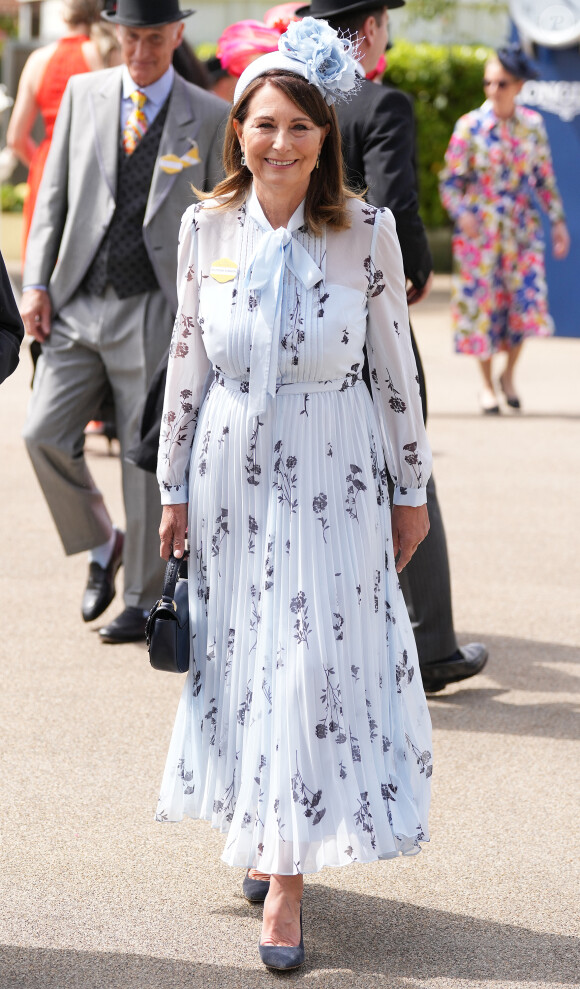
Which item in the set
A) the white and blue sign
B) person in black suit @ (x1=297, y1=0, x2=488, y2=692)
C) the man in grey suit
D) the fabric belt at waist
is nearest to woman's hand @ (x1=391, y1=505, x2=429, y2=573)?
the fabric belt at waist

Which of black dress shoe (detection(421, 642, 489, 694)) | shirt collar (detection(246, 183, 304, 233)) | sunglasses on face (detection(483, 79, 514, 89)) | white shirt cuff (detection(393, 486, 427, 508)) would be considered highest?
shirt collar (detection(246, 183, 304, 233))

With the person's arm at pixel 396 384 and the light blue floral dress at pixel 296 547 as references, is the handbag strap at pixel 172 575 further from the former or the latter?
the person's arm at pixel 396 384

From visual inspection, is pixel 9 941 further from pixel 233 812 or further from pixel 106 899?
pixel 233 812

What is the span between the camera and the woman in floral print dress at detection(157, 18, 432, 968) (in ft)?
10.2

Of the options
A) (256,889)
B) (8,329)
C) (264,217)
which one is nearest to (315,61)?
(264,217)

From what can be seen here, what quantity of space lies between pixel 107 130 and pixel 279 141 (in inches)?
85.4

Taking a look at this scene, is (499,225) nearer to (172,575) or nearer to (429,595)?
(429,595)

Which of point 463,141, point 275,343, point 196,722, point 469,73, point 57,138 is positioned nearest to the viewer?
point 275,343

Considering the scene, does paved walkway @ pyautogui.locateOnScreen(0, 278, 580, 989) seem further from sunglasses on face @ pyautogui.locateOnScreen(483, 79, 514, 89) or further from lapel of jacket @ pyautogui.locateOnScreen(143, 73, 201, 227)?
sunglasses on face @ pyautogui.locateOnScreen(483, 79, 514, 89)

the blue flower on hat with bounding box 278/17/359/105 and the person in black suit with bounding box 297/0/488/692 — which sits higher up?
the blue flower on hat with bounding box 278/17/359/105

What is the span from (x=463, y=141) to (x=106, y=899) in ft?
24.8

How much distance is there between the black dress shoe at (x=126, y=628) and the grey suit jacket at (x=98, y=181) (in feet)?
3.64

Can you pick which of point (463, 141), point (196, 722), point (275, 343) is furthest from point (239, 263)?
point (463, 141)

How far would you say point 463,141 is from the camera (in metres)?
10.0
